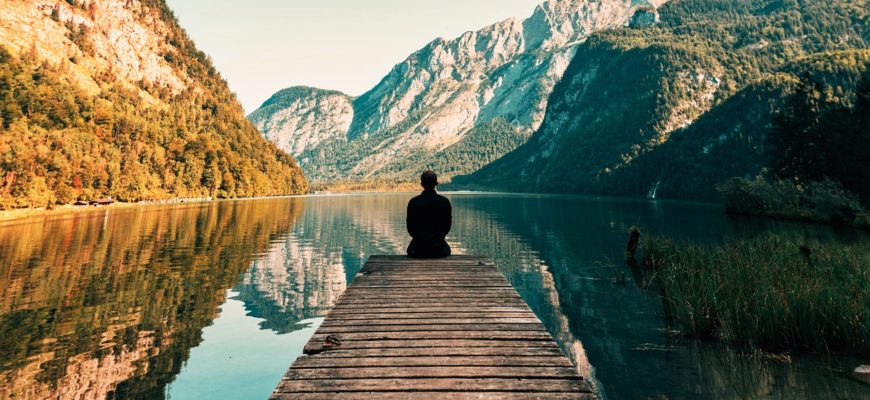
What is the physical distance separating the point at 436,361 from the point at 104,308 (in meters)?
15.9

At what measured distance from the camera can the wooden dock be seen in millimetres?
5223

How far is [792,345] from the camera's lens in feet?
39.0

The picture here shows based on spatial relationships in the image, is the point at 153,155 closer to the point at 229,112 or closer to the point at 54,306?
the point at 229,112

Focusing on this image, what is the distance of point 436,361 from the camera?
610 cm

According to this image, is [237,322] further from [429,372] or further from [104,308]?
[429,372]

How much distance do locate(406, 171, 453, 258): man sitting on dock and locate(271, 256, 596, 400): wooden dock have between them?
3047 mm

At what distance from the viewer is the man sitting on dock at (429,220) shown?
13.2 metres

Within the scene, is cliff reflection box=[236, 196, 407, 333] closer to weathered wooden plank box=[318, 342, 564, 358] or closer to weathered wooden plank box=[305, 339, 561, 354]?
weathered wooden plank box=[305, 339, 561, 354]

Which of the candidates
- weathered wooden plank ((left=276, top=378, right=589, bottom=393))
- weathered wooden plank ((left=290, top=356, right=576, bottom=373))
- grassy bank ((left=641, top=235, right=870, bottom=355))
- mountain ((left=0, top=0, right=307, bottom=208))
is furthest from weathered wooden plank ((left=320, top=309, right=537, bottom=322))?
mountain ((left=0, top=0, right=307, bottom=208))

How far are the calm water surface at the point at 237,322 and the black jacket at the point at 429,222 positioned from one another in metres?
5.05

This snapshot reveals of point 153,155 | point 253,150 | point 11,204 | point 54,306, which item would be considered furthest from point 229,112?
point 54,306

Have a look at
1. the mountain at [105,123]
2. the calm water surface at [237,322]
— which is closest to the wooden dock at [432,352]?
the calm water surface at [237,322]

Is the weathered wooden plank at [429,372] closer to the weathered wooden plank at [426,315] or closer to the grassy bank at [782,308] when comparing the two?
the weathered wooden plank at [426,315]

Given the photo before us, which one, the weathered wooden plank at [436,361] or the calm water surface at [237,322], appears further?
the calm water surface at [237,322]
